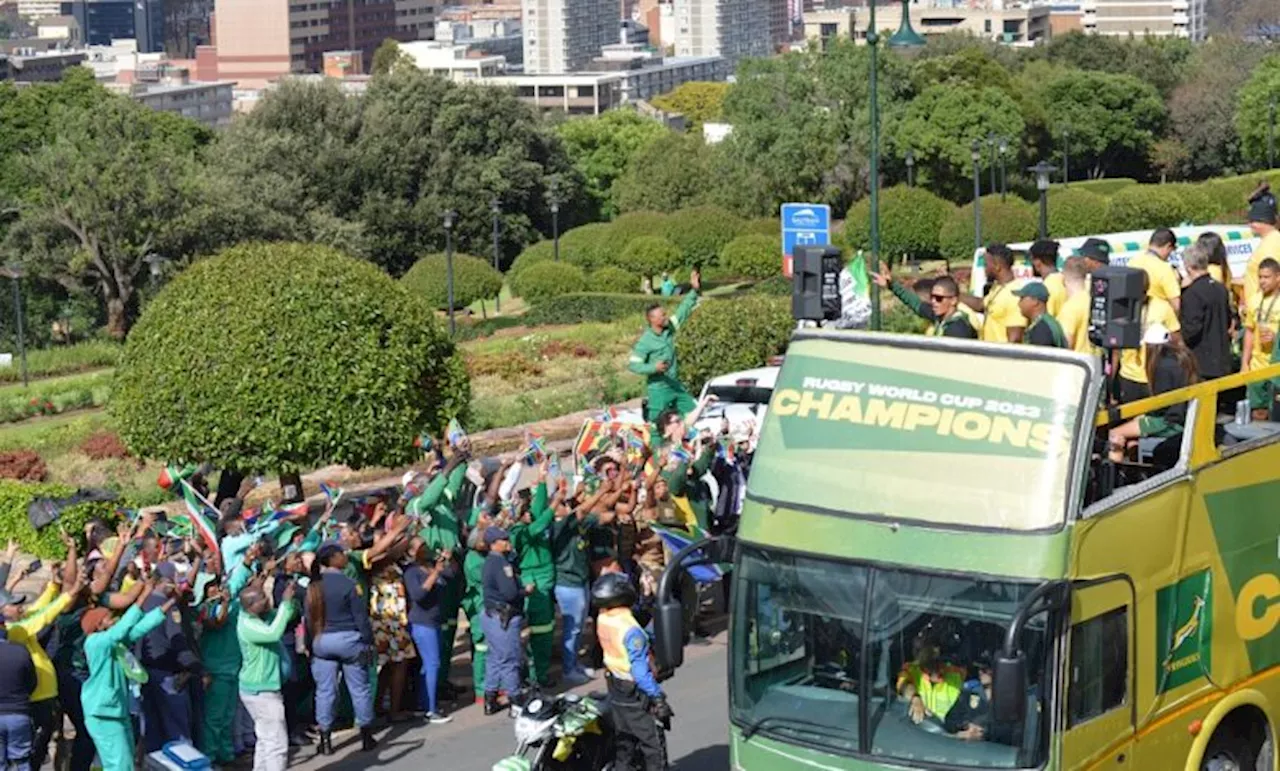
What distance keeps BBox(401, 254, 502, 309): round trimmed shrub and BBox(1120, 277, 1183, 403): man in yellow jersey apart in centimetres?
4366

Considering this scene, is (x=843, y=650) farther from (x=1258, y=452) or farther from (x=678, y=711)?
(x=678, y=711)

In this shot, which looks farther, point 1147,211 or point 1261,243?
point 1147,211

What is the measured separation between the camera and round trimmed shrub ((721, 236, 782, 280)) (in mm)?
59016

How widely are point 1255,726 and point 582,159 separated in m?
99.8

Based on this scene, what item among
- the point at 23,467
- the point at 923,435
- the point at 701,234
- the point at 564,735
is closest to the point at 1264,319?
the point at 923,435

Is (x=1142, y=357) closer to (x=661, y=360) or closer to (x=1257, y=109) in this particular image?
(x=661, y=360)

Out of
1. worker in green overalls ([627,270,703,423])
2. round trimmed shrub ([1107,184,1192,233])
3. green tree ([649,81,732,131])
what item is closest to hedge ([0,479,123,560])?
worker in green overalls ([627,270,703,423])

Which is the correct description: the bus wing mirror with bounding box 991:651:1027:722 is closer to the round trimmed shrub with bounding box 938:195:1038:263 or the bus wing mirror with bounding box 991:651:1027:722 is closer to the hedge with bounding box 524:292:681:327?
the hedge with bounding box 524:292:681:327

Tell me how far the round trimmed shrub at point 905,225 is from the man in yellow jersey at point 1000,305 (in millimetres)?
42012

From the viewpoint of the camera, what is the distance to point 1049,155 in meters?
94.9

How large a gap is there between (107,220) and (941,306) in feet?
181

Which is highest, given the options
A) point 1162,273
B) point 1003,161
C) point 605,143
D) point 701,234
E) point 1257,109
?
point 1257,109

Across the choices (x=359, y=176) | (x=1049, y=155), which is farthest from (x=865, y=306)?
(x=1049, y=155)

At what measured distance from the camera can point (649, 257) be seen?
2470 inches
